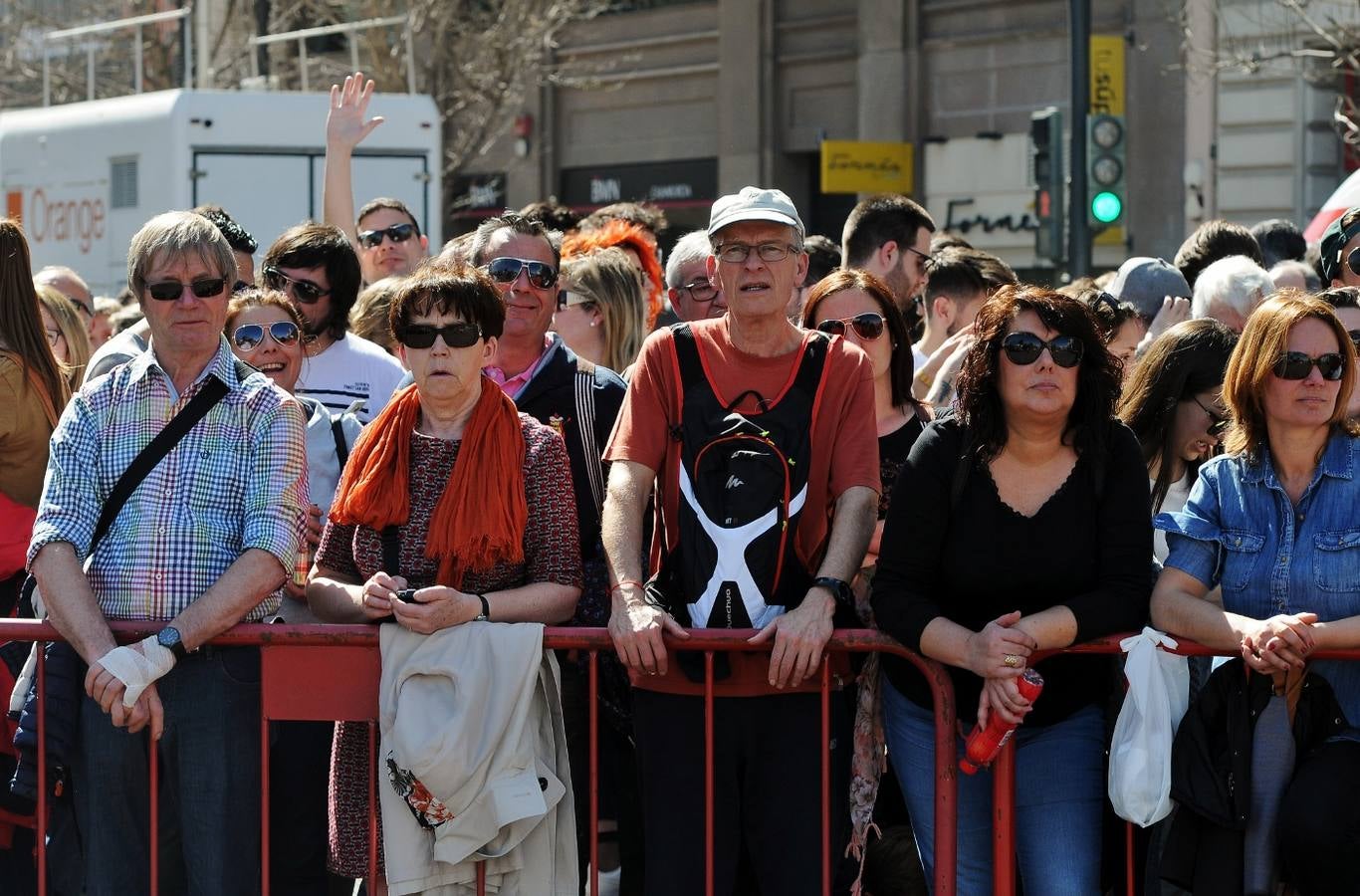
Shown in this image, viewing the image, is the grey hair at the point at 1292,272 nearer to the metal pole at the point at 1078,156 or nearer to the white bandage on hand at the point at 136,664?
the white bandage on hand at the point at 136,664

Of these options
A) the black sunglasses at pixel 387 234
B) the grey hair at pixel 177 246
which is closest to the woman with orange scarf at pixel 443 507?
the grey hair at pixel 177 246

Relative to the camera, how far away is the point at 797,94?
949 inches

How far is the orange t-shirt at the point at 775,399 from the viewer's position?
177 inches

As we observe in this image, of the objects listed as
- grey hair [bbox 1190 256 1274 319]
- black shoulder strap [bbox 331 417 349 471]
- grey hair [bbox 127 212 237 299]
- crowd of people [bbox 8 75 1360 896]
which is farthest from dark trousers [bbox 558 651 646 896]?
grey hair [bbox 1190 256 1274 319]

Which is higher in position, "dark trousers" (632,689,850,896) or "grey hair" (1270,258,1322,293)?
"grey hair" (1270,258,1322,293)

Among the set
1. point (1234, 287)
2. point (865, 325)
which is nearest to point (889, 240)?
point (1234, 287)

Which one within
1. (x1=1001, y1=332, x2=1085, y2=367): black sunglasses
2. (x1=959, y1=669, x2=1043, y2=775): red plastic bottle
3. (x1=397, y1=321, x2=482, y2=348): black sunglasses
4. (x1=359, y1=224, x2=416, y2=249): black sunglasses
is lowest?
(x1=959, y1=669, x2=1043, y2=775): red plastic bottle

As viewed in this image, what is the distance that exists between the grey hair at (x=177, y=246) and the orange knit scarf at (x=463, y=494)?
2.09 feet

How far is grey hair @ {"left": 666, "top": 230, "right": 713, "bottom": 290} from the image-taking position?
6.43m

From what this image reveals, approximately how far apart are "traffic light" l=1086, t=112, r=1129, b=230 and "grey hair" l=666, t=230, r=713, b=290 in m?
7.26

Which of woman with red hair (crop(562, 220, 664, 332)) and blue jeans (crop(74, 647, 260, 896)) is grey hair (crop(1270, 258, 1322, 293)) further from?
blue jeans (crop(74, 647, 260, 896))

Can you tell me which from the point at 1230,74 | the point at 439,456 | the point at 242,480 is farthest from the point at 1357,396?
the point at 1230,74

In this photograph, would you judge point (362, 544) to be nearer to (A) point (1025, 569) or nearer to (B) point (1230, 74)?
(A) point (1025, 569)

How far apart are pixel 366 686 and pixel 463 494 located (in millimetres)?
545
